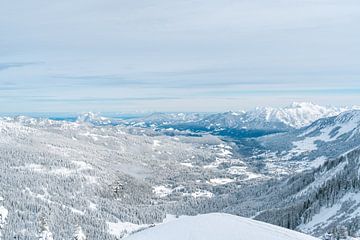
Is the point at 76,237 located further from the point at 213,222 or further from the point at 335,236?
the point at 335,236

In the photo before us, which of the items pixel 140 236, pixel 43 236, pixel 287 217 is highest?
pixel 140 236

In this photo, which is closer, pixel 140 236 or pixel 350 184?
pixel 140 236

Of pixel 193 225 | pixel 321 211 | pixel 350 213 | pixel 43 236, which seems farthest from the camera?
pixel 321 211

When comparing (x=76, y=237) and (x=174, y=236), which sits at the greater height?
(x=174, y=236)

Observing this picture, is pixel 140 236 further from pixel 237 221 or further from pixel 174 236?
pixel 237 221

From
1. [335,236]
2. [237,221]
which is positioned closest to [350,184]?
[335,236]

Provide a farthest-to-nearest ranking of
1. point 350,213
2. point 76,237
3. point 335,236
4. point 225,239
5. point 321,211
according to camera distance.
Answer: point 321,211, point 350,213, point 335,236, point 76,237, point 225,239

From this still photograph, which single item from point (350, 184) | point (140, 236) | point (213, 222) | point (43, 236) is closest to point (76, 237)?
point (43, 236)
